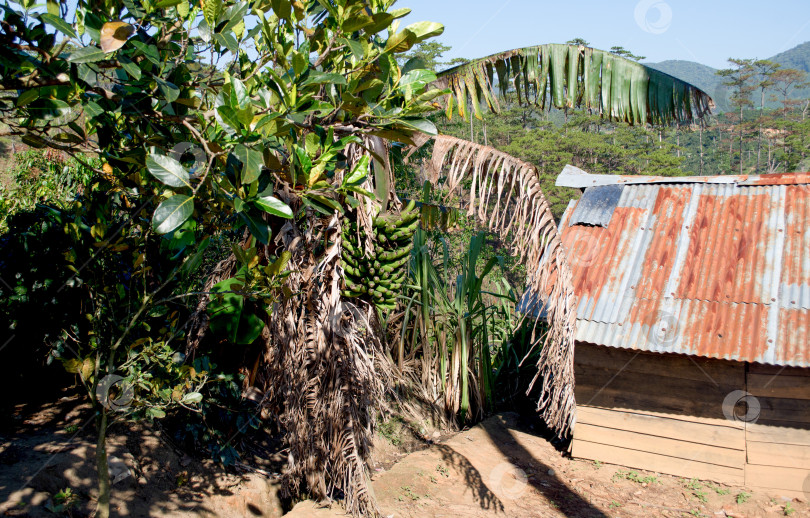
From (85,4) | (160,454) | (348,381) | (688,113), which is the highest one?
(688,113)

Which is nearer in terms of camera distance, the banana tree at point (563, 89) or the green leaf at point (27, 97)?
the green leaf at point (27, 97)

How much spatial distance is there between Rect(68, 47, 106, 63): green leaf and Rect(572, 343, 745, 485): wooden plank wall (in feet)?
17.9

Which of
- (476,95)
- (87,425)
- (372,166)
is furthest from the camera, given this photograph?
(476,95)

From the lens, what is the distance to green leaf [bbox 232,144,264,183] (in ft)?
5.69

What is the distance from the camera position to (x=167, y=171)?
5.85ft

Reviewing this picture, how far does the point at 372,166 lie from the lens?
3729 mm

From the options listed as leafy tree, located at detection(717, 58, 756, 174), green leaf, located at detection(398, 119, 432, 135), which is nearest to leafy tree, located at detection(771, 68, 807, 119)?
leafy tree, located at detection(717, 58, 756, 174)

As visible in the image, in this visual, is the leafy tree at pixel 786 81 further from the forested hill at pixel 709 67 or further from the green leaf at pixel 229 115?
the forested hill at pixel 709 67

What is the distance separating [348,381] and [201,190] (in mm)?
2026

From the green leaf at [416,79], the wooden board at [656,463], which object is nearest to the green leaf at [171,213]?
the green leaf at [416,79]

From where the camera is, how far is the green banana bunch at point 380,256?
3799 millimetres

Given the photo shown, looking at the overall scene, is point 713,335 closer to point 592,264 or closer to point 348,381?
point 592,264

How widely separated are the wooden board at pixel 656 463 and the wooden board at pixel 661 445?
0.04 m

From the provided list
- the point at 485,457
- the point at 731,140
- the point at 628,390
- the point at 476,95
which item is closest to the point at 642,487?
the point at 628,390
